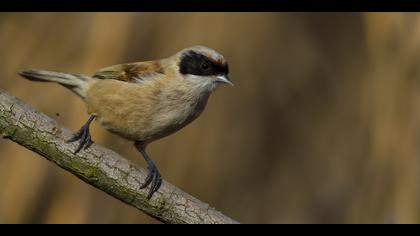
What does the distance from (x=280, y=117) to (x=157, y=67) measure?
115 inches

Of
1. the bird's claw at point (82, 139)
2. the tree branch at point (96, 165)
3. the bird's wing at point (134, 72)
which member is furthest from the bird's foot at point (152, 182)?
the bird's wing at point (134, 72)

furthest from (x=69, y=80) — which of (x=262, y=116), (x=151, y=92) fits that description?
(x=262, y=116)

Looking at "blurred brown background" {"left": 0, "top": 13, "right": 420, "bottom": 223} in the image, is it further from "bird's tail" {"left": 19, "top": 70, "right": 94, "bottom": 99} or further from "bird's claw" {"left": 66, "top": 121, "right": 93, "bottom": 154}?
"bird's claw" {"left": 66, "top": 121, "right": 93, "bottom": 154}

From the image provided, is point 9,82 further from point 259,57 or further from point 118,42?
point 259,57

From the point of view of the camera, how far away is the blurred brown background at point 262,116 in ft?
18.2

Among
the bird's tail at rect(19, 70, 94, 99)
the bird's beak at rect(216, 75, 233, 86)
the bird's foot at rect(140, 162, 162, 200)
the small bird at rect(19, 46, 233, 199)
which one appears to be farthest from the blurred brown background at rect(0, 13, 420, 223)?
the bird's foot at rect(140, 162, 162, 200)

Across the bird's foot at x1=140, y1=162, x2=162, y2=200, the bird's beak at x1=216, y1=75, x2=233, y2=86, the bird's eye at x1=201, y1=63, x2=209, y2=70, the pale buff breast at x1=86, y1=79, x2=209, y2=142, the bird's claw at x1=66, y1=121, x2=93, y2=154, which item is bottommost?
the bird's foot at x1=140, y1=162, x2=162, y2=200

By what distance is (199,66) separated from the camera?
3.87 metres

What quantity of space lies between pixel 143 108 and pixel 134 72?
0.34 meters

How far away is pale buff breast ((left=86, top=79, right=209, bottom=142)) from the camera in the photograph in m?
3.77

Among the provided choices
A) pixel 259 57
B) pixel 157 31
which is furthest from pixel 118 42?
pixel 259 57

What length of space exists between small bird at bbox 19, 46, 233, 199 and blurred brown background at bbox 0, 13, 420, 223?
1274 mm

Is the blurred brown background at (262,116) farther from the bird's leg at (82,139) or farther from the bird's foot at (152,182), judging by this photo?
the bird's leg at (82,139)

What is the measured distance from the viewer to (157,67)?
409 cm
